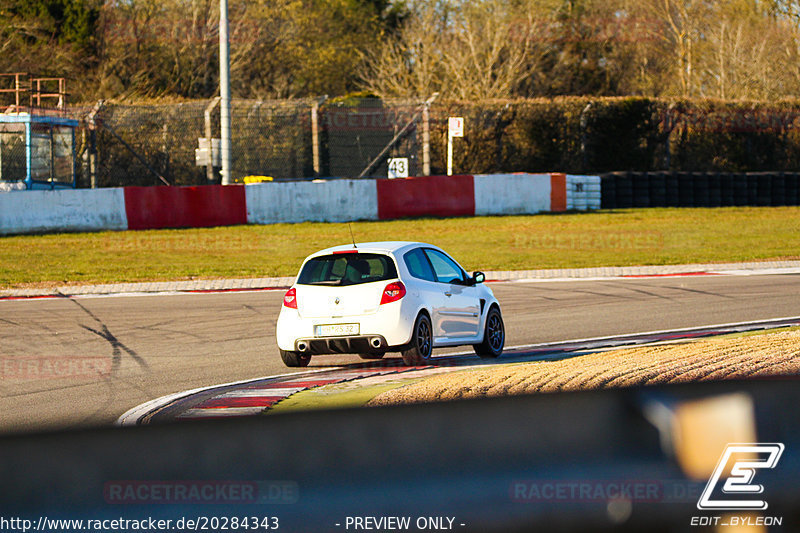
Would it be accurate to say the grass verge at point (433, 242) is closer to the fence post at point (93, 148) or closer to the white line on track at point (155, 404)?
the fence post at point (93, 148)

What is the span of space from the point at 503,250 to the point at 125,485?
61.0 ft

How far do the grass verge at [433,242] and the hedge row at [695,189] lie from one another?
4.98 feet

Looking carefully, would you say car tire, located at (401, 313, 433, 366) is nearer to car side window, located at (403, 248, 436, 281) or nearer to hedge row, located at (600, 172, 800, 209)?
car side window, located at (403, 248, 436, 281)

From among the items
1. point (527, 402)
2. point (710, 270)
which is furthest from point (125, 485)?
point (710, 270)

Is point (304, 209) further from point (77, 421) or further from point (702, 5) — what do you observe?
point (702, 5)

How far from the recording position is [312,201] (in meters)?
27.0

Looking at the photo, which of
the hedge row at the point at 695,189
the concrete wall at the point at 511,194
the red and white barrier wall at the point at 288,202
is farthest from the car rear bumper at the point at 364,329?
the hedge row at the point at 695,189

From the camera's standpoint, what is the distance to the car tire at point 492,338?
11.2 m

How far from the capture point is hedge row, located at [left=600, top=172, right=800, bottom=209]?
31.2 metres

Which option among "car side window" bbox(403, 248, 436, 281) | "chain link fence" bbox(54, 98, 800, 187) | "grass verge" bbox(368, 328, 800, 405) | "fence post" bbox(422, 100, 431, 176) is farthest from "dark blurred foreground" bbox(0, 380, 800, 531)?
"fence post" bbox(422, 100, 431, 176)

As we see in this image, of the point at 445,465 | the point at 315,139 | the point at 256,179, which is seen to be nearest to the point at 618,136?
the point at 315,139

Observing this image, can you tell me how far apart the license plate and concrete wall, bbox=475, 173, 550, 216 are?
18.5 m

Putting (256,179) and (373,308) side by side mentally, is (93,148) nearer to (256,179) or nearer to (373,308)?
(256,179)

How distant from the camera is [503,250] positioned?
22953 mm
